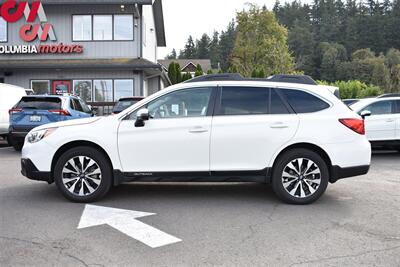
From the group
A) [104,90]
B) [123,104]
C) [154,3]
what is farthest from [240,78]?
[154,3]

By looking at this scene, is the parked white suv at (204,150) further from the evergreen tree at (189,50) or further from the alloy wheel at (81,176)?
the evergreen tree at (189,50)

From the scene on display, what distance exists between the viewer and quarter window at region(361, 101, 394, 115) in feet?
40.0

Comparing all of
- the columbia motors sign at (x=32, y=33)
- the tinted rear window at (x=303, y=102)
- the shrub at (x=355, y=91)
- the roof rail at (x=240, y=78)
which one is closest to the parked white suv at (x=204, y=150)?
the tinted rear window at (x=303, y=102)

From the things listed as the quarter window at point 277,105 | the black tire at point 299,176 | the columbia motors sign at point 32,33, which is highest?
the columbia motors sign at point 32,33

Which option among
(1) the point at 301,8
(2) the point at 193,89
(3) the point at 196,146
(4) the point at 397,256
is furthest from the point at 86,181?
(1) the point at 301,8

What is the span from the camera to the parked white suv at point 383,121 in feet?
39.1

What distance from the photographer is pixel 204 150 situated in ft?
20.3

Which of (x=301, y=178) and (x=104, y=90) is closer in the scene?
(x=301, y=178)

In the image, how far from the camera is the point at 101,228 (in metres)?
5.12

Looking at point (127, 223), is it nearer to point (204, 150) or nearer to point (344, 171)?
point (204, 150)

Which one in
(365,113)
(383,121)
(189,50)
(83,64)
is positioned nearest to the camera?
(365,113)

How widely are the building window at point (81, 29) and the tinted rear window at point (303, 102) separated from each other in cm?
1839

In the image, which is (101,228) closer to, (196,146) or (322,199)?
(196,146)

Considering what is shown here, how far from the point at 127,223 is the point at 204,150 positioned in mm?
1559
